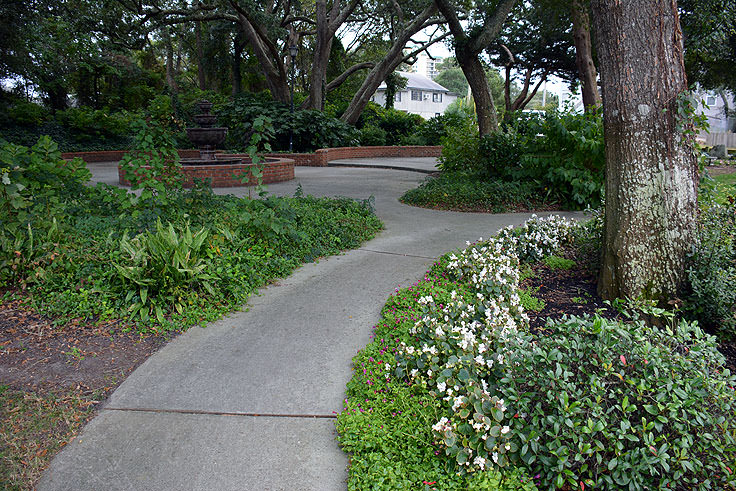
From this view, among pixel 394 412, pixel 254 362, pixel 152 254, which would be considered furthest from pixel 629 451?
pixel 152 254

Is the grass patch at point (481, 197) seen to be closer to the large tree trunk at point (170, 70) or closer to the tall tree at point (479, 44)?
the tall tree at point (479, 44)

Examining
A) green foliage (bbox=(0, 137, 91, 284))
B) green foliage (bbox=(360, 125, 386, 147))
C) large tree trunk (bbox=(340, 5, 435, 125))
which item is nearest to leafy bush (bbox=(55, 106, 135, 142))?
large tree trunk (bbox=(340, 5, 435, 125))

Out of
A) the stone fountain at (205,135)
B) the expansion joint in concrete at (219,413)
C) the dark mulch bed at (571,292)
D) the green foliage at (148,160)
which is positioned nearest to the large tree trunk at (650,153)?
the dark mulch bed at (571,292)

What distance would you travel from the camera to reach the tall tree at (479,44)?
1182 centimetres

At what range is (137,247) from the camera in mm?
4574

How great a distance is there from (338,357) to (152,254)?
6.41 ft

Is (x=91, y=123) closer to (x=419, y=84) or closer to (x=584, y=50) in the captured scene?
(x=584, y=50)

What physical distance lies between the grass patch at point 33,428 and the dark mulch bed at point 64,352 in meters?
0.13

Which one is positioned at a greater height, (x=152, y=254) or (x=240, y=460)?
(x=152, y=254)

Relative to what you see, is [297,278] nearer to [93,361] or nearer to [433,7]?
[93,361]

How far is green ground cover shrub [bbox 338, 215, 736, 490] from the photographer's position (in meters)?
2.24

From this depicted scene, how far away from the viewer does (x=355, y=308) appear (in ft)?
14.5

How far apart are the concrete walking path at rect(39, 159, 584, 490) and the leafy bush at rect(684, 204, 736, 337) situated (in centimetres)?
232

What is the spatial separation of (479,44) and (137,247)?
998cm
